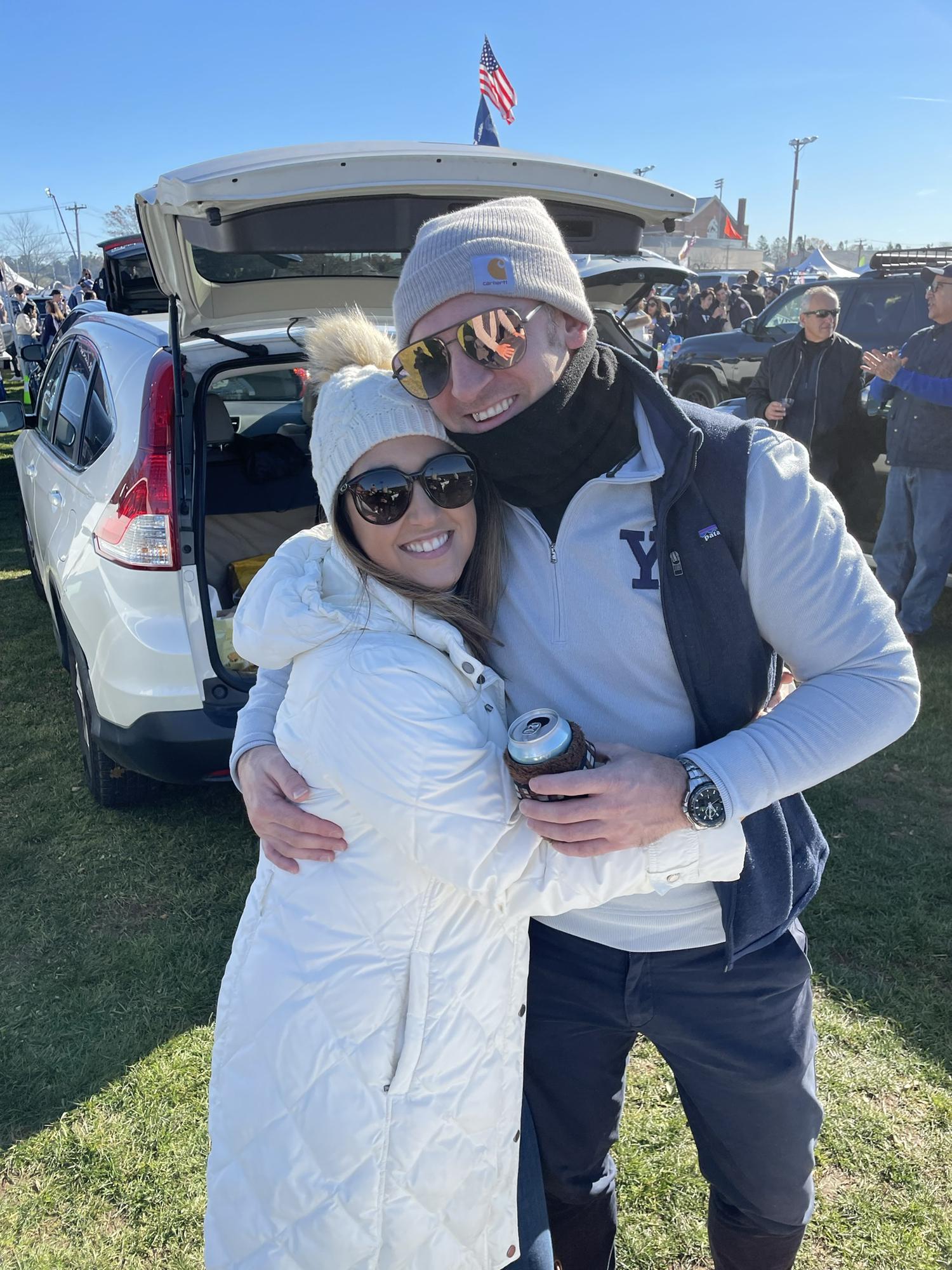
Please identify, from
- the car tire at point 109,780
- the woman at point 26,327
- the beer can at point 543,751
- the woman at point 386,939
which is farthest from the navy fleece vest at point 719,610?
the woman at point 26,327

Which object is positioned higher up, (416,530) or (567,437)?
(567,437)

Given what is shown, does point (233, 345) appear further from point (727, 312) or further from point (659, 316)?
point (659, 316)

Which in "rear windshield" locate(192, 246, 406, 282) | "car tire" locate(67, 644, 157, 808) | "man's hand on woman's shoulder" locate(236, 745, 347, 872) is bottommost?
"car tire" locate(67, 644, 157, 808)

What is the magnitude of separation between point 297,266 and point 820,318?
14.3 ft

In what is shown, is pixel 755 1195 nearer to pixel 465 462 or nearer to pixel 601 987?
pixel 601 987

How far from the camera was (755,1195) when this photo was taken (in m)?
1.46

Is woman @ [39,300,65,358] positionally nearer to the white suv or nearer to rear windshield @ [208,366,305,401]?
rear windshield @ [208,366,305,401]

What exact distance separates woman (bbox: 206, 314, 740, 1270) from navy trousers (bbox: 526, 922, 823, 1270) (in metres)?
0.18

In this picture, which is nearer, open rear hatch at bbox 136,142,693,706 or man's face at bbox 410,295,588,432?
man's face at bbox 410,295,588,432

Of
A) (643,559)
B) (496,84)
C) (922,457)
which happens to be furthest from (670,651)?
(496,84)

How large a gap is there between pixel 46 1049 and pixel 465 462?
2.35 meters

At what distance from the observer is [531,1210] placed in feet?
5.01

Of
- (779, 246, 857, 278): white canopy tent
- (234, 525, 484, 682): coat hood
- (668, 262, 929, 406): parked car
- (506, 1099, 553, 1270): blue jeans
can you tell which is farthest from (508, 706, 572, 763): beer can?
(779, 246, 857, 278): white canopy tent

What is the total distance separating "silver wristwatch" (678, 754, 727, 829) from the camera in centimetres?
121
